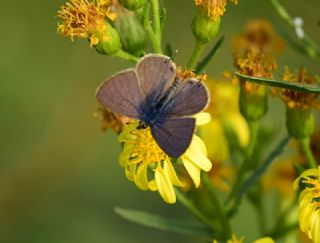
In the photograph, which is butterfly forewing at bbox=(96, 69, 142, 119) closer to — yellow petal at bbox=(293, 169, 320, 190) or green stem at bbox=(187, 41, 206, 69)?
green stem at bbox=(187, 41, 206, 69)

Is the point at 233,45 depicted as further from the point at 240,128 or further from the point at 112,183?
the point at 112,183

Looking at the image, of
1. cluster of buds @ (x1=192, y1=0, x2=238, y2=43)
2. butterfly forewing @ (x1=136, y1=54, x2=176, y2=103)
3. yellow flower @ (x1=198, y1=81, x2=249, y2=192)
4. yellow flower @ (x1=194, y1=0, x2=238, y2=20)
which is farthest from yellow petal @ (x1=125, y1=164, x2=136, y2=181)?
yellow flower @ (x1=198, y1=81, x2=249, y2=192)

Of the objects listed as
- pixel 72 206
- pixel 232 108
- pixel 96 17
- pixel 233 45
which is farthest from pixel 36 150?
pixel 96 17

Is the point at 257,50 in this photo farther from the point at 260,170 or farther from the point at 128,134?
the point at 128,134

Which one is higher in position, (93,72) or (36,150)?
(93,72)

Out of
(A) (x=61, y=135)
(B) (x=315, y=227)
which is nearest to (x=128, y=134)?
(B) (x=315, y=227)

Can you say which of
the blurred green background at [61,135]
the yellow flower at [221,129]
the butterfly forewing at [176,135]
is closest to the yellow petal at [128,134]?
the butterfly forewing at [176,135]

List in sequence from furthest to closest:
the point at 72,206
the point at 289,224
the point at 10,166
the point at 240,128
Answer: the point at 10,166 → the point at 72,206 → the point at 240,128 → the point at 289,224
